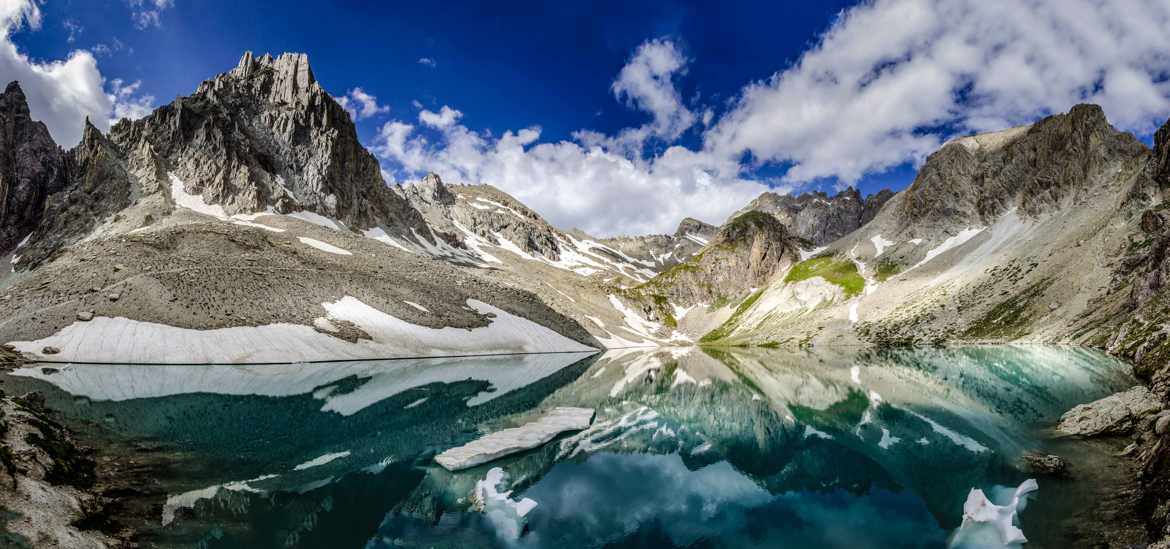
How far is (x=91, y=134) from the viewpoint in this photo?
4370 inches

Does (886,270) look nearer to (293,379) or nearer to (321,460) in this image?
(293,379)

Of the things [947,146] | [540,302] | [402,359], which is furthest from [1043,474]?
[947,146]

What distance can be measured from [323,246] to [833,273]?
13531 cm

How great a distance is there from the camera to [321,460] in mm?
21781

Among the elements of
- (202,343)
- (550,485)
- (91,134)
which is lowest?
(550,485)

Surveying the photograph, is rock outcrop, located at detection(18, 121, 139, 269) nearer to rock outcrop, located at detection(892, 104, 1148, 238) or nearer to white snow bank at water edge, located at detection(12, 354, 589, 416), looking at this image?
white snow bank at water edge, located at detection(12, 354, 589, 416)

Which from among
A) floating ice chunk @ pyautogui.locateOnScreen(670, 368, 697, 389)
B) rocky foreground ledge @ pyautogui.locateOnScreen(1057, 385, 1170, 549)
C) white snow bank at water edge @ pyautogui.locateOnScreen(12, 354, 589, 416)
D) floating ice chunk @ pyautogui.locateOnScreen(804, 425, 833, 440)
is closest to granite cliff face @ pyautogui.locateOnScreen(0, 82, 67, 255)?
white snow bank at water edge @ pyautogui.locateOnScreen(12, 354, 589, 416)

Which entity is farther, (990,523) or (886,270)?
(886,270)

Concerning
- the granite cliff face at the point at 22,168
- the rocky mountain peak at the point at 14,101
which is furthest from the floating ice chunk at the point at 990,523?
the rocky mountain peak at the point at 14,101

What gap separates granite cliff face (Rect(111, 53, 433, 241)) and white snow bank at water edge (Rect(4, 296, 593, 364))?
61.0 meters

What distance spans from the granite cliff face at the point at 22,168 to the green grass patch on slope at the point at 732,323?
165m

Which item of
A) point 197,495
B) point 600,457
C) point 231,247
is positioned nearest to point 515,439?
point 600,457

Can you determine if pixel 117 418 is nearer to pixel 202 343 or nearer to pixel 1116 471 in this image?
pixel 202 343

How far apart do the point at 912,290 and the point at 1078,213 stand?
3382 centimetres
